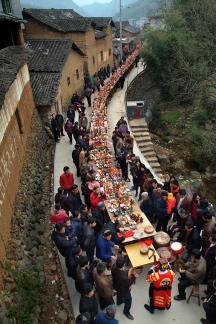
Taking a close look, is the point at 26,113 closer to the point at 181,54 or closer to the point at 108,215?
the point at 108,215

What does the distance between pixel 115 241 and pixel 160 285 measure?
182 centimetres

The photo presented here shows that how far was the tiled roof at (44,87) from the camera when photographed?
51.8ft

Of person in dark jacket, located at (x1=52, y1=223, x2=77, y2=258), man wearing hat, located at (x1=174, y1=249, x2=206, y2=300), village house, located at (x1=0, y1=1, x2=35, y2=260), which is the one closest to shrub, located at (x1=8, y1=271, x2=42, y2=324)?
village house, located at (x1=0, y1=1, x2=35, y2=260)

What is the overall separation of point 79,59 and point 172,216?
18.1 metres

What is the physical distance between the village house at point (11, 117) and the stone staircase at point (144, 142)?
244 inches

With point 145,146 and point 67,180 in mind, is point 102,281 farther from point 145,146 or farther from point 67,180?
point 145,146

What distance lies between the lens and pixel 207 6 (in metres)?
26.3

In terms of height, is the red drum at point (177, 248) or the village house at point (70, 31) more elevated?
the village house at point (70, 31)

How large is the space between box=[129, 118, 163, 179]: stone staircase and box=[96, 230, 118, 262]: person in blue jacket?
27.4ft

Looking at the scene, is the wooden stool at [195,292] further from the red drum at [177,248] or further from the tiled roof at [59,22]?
the tiled roof at [59,22]

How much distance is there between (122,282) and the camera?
664 cm

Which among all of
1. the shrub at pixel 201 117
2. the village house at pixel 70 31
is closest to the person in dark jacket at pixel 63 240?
the shrub at pixel 201 117

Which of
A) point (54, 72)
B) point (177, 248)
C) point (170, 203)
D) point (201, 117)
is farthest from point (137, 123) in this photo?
point (177, 248)

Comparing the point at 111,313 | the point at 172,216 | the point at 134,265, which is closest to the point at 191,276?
the point at 134,265
